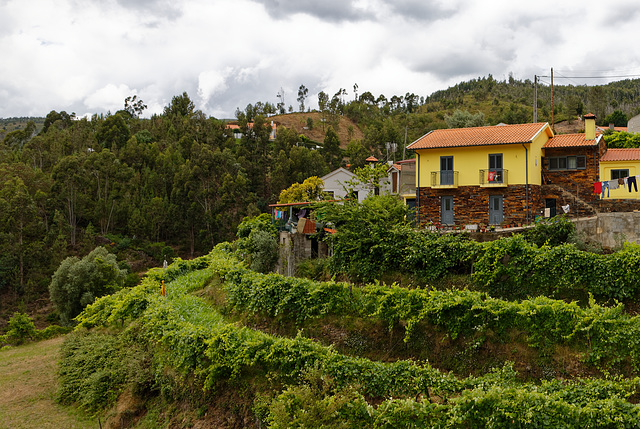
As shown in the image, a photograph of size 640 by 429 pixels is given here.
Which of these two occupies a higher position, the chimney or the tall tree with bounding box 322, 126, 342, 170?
the tall tree with bounding box 322, 126, 342, 170

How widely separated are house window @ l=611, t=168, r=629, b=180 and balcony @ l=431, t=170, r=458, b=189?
812 centimetres

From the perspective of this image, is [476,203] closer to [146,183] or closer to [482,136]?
[482,136]

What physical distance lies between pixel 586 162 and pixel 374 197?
10.6 m

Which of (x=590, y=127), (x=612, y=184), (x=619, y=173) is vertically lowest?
(x=612, y=184)

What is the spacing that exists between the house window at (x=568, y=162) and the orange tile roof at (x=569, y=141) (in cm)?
67

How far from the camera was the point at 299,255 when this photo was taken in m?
23.5

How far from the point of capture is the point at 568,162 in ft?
77.6

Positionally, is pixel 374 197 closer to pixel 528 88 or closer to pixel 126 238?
pixel 126 238

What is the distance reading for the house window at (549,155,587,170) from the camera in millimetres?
23234

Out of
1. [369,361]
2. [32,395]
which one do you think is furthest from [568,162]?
[32,395]

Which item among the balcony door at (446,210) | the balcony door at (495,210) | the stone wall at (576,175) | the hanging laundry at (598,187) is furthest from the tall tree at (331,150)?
the hanging laundry at (598,187)

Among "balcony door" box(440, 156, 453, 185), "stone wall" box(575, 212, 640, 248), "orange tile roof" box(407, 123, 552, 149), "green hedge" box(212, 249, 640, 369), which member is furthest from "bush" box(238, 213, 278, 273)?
"stone wall" box(575, 212, 640, 248)

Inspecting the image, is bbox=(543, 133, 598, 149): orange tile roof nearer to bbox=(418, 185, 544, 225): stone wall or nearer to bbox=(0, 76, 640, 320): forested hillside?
bbox=(418, 185, 544, 225): stone wall

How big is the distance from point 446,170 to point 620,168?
28.9 feet
